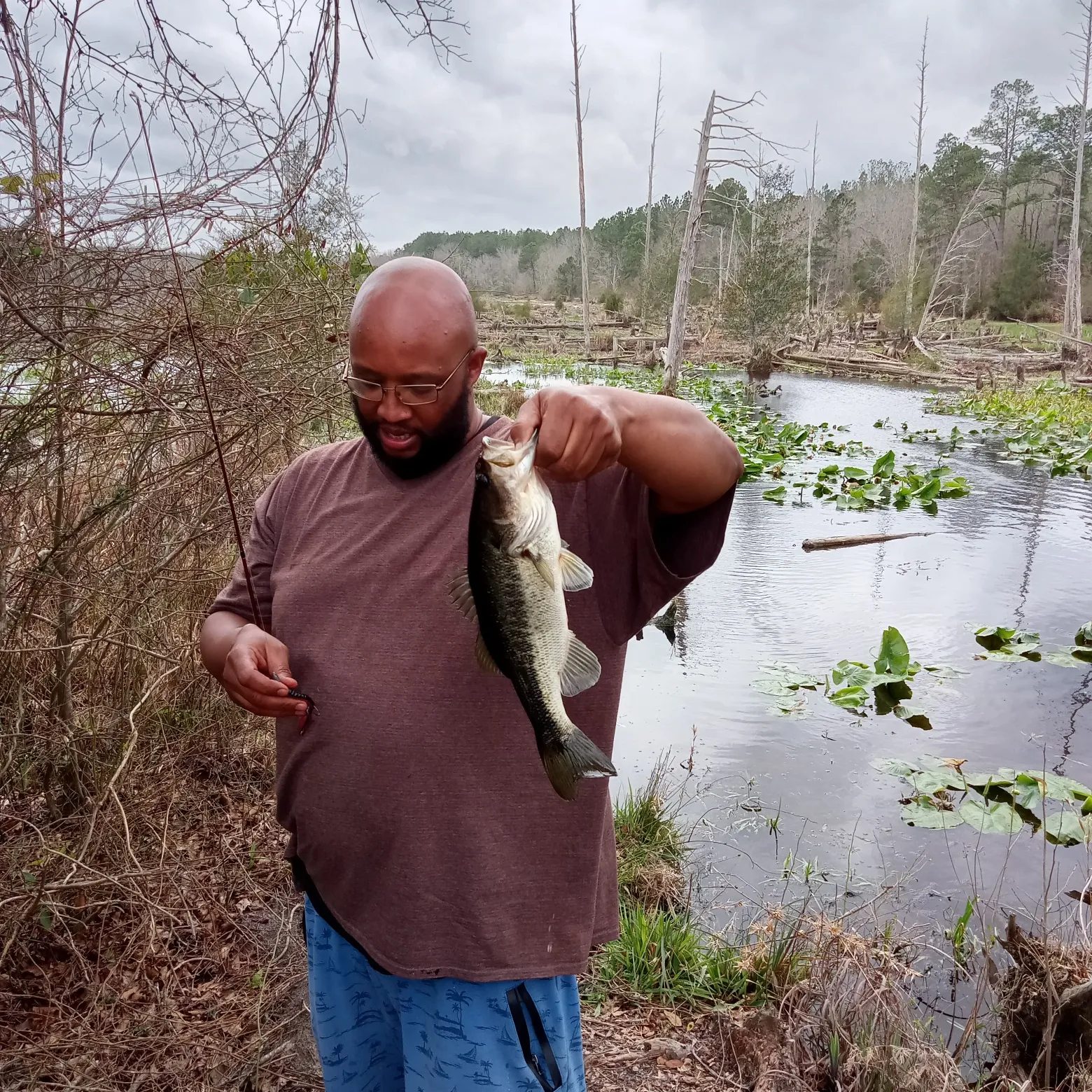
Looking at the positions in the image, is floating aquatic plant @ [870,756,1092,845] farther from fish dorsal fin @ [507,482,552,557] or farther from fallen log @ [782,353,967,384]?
fallen log @ [782,353,967,384]

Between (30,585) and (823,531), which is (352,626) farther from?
(823,531)

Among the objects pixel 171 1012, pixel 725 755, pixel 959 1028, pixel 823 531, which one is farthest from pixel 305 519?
pixel 823 531

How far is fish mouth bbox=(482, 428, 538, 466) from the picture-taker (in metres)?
1.44

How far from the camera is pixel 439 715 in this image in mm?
1767

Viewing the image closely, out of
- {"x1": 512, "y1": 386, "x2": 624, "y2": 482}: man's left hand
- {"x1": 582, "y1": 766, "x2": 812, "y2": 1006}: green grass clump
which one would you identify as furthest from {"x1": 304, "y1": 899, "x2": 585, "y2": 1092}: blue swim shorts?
{"x1": 582, "y1": 766, "x2": 812, "y2": 1006}: green grass clump

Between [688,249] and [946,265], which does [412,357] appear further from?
[946,265]

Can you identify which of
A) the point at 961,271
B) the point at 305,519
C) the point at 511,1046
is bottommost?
the point at 511,1046

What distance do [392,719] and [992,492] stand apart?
46.0 feet

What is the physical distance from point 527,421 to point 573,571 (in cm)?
29

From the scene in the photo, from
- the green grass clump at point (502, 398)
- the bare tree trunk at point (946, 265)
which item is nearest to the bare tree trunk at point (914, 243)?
the bare tree trunk at point (946, 265)

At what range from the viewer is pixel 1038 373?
2897 cm

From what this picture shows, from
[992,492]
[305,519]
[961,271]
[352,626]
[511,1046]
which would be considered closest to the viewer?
[511,1046]

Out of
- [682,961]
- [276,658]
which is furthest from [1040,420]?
[276,658]

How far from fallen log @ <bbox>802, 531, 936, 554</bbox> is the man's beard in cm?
951
